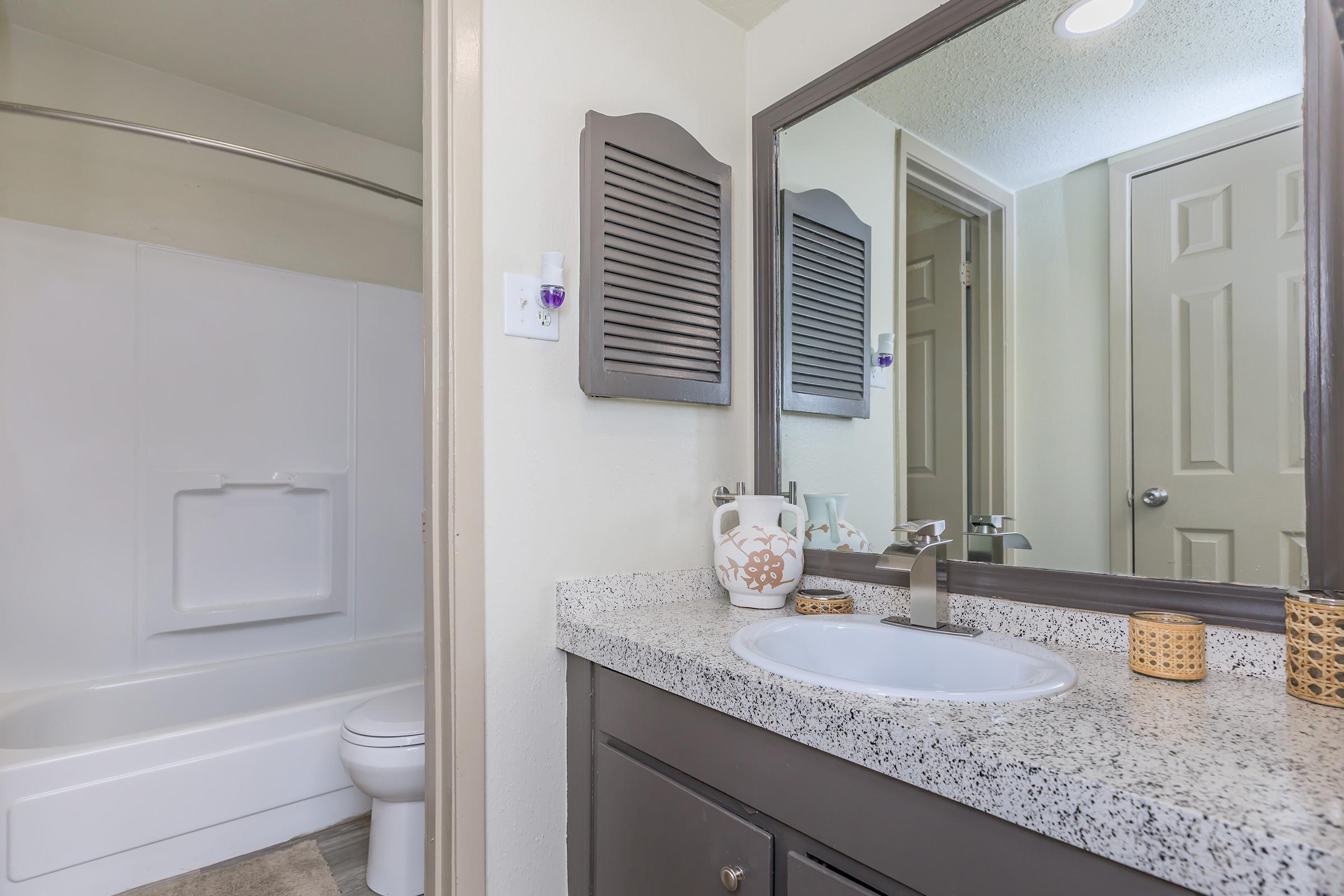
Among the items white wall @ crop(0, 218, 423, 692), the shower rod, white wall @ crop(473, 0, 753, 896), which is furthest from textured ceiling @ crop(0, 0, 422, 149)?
white wall @ crop(473, 0, 753, 896)

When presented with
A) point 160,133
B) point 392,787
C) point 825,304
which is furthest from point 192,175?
point 825,304

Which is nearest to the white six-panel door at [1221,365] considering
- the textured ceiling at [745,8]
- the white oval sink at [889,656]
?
the white oval sink at [889,656]

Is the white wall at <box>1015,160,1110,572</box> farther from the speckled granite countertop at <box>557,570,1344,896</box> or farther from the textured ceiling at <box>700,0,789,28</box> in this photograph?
the textured ceiling at <box>700,0,789,28</box>

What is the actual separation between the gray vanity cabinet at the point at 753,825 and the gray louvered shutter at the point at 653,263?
0.63 meters

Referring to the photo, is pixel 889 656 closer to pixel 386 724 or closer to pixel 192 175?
pixel 386 724

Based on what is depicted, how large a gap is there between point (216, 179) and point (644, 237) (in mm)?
1906

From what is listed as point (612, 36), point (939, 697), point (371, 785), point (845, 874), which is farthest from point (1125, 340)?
point (371, 785)

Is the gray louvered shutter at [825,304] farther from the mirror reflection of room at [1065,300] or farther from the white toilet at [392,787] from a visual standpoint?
the white toilet at [392,787]

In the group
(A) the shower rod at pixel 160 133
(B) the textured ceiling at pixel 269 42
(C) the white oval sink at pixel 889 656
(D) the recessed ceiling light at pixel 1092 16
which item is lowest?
(C) the white oval sink at pixel 889 656

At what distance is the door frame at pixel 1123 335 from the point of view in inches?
41.2

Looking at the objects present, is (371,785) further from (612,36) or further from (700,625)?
(612,36)

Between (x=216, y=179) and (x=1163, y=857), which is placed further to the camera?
(x=216, y=179)

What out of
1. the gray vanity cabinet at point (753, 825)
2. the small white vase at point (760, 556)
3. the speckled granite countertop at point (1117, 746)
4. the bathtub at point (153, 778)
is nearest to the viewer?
the speckled granite countertop at point (1117, 746)

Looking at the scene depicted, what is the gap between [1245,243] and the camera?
96cm
